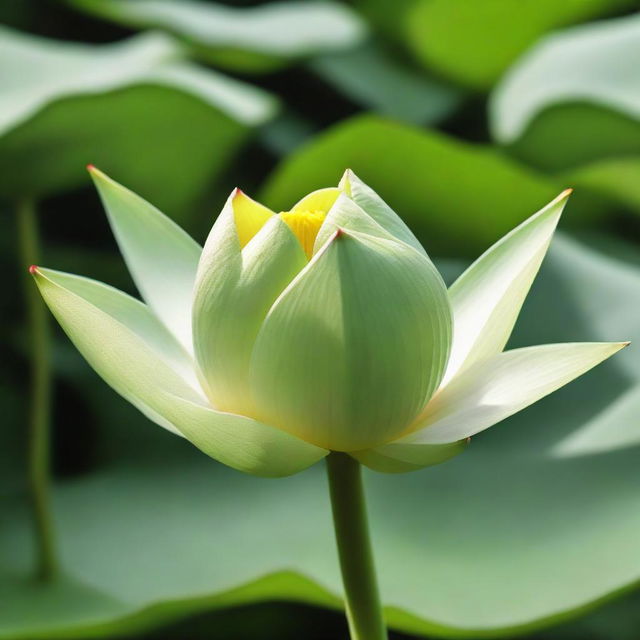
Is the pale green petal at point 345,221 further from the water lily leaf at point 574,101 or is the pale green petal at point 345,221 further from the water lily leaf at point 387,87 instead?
the water lily leaf at point 387,87

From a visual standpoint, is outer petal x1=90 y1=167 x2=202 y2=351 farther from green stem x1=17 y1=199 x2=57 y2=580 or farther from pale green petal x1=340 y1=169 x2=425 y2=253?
green stem x1=17 y1=199 x2=57 y2=580

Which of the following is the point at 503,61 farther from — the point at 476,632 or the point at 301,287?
the point at 301,287

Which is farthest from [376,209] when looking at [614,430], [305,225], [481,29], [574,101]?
[481,29]

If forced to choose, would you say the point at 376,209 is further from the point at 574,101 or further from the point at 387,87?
the point at 387,87

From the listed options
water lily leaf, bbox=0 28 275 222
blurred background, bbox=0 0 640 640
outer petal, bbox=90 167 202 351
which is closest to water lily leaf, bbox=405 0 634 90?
blurred background, bbox=0 0 640 640

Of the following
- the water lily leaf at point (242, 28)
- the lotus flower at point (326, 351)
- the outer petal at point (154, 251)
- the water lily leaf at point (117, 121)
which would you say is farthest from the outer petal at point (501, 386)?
the water lily leaf at point (242, 28)

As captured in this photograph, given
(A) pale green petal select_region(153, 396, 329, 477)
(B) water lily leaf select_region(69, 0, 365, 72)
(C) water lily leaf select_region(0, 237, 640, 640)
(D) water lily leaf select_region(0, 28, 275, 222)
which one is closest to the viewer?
(A) pale green petal select_region(153, 396, 329, 477)

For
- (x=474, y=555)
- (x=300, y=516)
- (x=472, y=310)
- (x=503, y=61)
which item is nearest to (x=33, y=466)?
(x=300, y=516)
